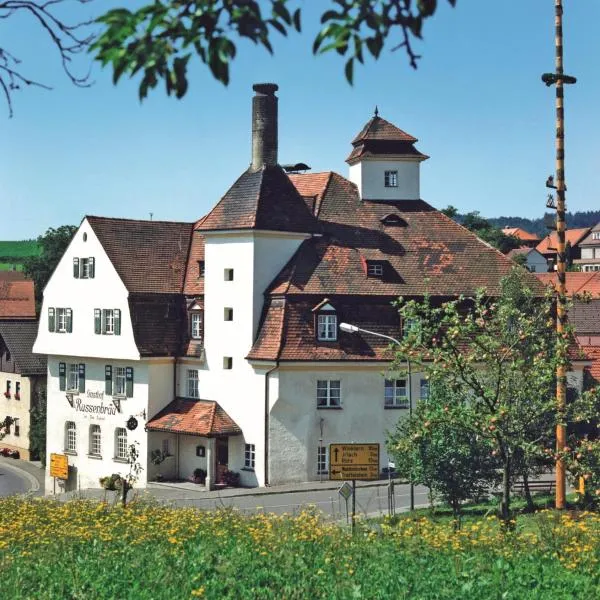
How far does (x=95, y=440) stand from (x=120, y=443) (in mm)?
2090

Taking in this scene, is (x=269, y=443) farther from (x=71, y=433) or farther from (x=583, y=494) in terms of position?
(x=583, y=494)

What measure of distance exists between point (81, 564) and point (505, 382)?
13000 millimetres

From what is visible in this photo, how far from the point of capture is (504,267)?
5191cm

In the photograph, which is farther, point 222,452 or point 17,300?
point 17,300

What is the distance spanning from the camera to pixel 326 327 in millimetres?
48344

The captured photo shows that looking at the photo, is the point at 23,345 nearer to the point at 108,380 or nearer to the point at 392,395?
the point at 108,380

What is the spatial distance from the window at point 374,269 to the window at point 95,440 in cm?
1445

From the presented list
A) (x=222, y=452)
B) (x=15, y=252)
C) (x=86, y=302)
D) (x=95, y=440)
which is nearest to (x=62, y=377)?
(x=95, y=440)

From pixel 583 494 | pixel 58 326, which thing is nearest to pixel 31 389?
pixel 58 326

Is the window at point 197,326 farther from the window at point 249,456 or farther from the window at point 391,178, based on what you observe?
the window at point 391,178

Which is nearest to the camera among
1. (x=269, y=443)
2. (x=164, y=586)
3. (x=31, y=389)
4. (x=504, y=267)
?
(x=164, y=586)

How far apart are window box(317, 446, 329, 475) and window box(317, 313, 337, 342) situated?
14.3ft

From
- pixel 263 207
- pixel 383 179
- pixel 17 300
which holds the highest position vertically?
pixel 383 179

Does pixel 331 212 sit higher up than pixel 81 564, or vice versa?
pixel 331 212
